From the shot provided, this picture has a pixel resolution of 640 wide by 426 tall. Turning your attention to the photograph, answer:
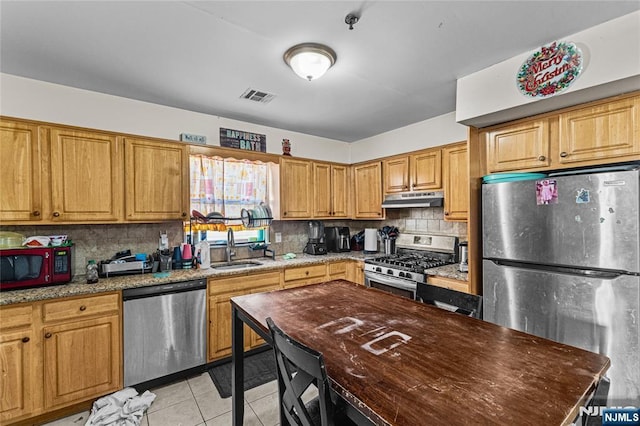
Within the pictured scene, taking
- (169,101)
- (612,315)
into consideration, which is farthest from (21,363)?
(612,315)

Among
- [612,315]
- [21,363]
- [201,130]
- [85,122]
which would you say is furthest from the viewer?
[201,130]

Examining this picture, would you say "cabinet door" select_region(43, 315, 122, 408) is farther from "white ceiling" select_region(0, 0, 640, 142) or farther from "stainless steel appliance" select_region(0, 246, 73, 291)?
"white ceiling" select_region(0, 0, 640, 142)

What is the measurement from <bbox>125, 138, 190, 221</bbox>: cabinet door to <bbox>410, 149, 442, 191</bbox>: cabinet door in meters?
2.52

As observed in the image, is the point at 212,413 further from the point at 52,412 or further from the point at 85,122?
the point at 85,122

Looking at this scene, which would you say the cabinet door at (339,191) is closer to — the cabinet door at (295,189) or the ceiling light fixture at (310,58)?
the cabinet door at (295,189)

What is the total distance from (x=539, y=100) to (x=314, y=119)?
6.92 feet

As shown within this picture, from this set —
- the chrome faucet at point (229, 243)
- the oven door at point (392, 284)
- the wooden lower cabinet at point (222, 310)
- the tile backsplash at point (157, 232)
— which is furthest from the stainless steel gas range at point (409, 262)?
the chrome faucet at point (229, 243)

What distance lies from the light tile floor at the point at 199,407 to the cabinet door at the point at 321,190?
6.88 feet

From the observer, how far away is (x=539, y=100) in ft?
6.45

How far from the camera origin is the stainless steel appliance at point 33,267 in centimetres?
204

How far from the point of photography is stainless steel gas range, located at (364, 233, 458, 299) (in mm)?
2889

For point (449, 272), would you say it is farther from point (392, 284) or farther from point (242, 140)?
point (242, 140)

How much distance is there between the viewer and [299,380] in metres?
1.03

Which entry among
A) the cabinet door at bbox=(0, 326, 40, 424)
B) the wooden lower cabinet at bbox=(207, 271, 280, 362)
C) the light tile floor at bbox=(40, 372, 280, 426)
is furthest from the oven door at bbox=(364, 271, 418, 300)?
the cabinet door at bbox=(0, 326, 40, 424)
